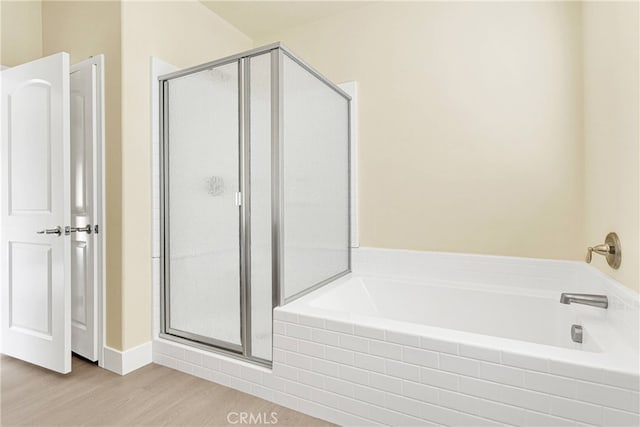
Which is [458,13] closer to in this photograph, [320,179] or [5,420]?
[320,179]

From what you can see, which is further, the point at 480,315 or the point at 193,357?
the point at 480,315

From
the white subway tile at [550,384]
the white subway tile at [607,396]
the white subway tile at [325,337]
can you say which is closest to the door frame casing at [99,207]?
the white subway tile at [325,337]

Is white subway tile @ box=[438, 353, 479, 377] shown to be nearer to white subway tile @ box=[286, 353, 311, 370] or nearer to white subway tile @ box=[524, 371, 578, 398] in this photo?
white subway tile @ box=[524, 371, 578, 398]

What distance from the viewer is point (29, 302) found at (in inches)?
87.4

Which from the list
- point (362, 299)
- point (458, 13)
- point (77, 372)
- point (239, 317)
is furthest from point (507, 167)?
point (77, 372)

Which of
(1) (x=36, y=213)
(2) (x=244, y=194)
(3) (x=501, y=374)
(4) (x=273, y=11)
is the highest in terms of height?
(4) (x=273, y=11)

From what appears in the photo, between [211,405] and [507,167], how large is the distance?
228 centimetres

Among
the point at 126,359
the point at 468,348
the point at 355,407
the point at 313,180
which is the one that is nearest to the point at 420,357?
the point at 468,348

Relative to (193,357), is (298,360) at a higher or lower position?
higher

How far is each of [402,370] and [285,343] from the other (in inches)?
24.4

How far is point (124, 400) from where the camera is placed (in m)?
1.82

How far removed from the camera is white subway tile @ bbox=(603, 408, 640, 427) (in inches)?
43.7

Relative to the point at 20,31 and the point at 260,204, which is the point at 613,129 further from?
the point at 20,31

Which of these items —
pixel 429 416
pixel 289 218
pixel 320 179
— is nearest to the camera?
pixel 429 416
